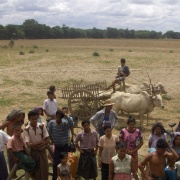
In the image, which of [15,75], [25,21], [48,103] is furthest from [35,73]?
[25,21]

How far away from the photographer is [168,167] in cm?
632

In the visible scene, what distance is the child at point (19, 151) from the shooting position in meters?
6.50

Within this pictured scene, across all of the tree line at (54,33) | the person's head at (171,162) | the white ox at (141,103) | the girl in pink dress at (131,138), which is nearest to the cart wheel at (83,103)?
the white ox at (141,103)

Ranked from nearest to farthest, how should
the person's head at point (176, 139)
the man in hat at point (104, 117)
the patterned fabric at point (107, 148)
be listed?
the person's head at point (176, 139)
the patterned fabric at point (107, 148)
the man in hat at point (104, 117)

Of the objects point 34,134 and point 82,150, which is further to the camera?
point 82,150

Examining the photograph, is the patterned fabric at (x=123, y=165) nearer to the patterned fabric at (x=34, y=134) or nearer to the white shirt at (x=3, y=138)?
the patterned fabric at (x=34, y=134)

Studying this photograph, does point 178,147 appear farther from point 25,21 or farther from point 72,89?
point 25,21

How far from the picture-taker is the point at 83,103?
12711 mm

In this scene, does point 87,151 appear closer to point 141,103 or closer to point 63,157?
point 63,157

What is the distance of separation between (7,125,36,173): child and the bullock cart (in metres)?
6.08

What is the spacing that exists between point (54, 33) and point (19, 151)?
99.0 metres

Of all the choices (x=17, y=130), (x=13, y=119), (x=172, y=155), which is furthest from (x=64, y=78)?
(x=172, y=155)

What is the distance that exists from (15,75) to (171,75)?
32.3 ft

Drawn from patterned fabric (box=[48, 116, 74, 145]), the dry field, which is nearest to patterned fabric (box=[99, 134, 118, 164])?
patterned fabric (box=[48, 116, 74, 145])
